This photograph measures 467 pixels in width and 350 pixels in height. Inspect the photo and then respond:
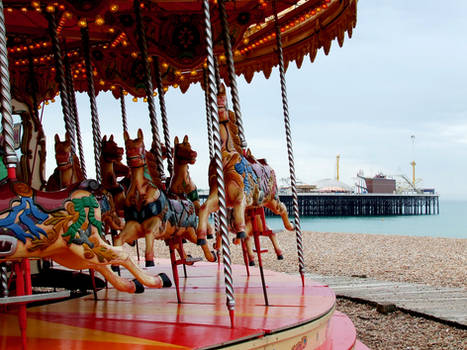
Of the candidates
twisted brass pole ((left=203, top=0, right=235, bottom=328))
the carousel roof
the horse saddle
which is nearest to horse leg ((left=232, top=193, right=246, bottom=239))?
the horse saddle

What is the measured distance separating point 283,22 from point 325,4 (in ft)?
2.97

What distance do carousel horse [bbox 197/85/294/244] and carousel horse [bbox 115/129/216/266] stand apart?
0.52 m

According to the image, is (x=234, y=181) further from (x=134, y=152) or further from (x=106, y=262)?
(x=106, y=262)

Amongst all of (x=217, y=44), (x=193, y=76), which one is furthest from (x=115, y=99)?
(x=217, y=44)

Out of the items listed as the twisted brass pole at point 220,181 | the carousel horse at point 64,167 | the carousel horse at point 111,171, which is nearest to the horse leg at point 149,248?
the carousel horse at point 111,171

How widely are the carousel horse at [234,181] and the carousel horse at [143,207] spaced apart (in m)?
0.52

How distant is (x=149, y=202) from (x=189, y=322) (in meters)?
1.27

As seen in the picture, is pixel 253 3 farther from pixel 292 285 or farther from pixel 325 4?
pixel 292 285

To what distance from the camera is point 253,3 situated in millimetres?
7066

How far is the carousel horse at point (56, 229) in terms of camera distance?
10.1ft

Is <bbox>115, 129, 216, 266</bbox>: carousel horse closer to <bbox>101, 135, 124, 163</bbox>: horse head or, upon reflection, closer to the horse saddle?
the horse saddle

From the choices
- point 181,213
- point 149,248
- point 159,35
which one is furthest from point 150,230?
point 159,35

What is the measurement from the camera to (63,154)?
5.35m

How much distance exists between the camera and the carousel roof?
711cm
